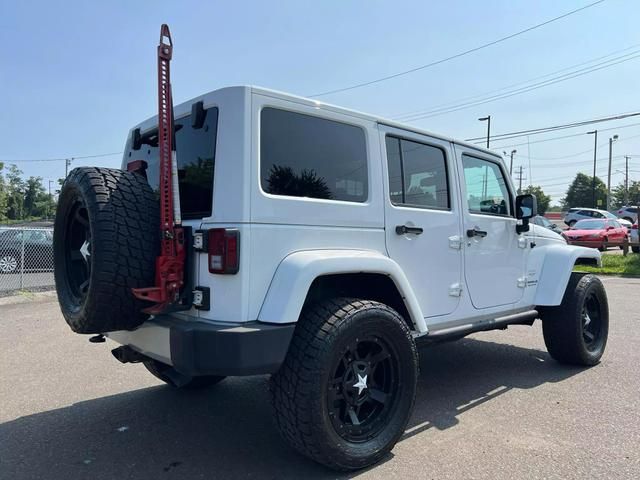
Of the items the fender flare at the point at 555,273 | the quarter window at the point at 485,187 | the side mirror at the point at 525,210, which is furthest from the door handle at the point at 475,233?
the fender flare at the point at 555,273

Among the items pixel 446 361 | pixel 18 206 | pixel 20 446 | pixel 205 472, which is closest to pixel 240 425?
pixel 205 472

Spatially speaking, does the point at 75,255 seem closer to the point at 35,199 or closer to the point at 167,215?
the point at 167,215

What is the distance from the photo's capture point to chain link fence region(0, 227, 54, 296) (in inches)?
401

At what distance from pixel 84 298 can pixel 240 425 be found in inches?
60.0

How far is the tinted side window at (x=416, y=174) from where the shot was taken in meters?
3.56

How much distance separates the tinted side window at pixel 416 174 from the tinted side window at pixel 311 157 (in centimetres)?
30

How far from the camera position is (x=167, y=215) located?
9.06 feet

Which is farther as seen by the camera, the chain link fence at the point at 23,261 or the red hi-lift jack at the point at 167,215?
the chain link fence at the point at 23,261

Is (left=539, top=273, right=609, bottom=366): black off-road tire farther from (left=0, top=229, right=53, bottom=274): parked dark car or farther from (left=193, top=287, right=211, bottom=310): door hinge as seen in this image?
(left=0, top=229, right=53, bottom=274): parked dark car

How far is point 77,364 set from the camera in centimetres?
535

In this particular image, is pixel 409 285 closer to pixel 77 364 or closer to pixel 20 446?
pixel 20 446

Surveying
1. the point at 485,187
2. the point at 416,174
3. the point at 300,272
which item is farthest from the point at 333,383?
the point at 485,187

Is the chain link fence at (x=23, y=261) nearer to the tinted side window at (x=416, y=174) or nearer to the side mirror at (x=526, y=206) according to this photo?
the tinted side window at (x=416, y=174)

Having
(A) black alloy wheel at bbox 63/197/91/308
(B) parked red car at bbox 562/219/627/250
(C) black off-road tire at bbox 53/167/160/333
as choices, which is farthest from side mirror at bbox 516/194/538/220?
(B) parked red car at bbox 562/219/627/250
